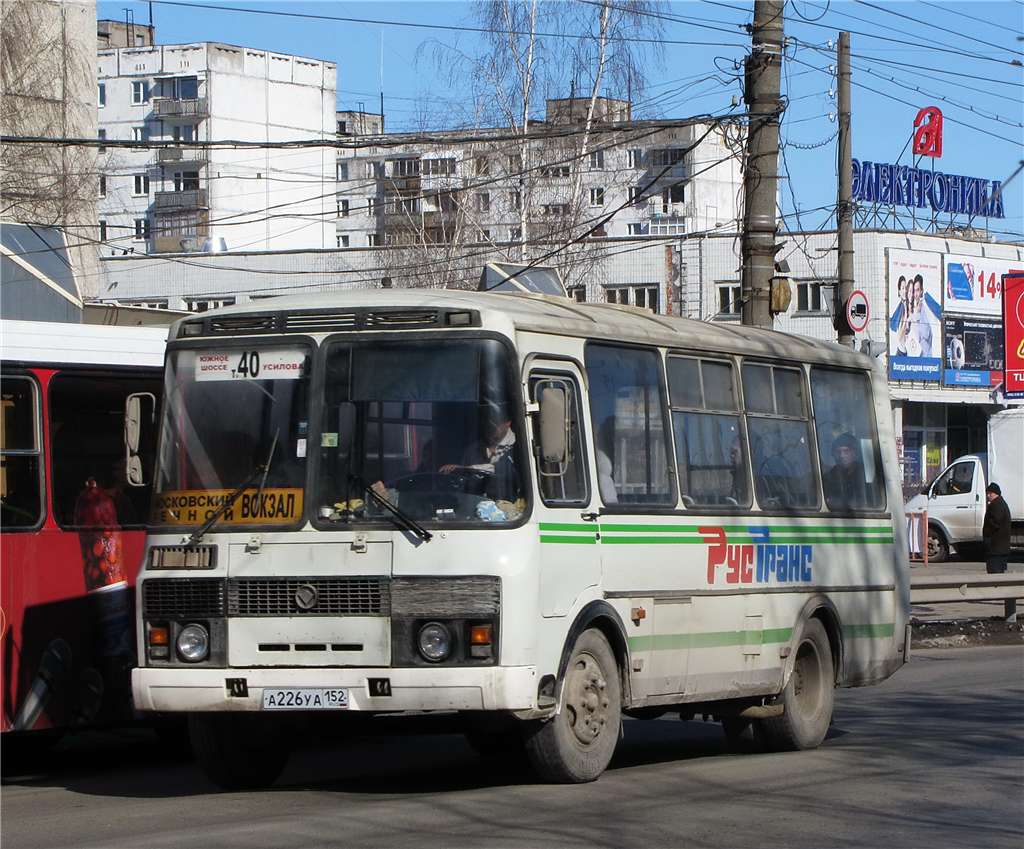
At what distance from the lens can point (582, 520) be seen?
32.0 feet

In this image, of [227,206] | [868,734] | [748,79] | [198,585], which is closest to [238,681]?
[198,585]

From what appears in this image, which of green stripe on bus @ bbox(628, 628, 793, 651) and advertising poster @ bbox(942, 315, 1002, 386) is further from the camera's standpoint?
advertising poster @ bbox(942, 315, 1002, 386)

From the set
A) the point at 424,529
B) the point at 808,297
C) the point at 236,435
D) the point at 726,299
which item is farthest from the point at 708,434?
the point at 808,297

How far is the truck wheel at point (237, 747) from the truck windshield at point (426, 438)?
1510mm

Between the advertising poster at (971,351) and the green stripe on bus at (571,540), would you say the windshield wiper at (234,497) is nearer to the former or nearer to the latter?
the green stripe on bus at (571,540)

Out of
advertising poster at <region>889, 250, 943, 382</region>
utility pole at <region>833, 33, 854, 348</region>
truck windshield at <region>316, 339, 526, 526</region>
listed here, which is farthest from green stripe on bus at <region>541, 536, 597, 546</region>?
advertising poster at <region>889, 250, 943, 382</region>

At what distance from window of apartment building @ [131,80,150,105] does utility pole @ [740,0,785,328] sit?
277 feet

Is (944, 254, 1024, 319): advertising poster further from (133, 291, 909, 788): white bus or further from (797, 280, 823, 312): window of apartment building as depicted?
(133, 291, 909, 788): white bus

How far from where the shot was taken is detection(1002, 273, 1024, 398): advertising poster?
27.9 m

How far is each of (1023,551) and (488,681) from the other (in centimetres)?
3136

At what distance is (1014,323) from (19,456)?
21992 millimetres

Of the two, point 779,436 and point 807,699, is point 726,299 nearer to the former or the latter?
point 779,436

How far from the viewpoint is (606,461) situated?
402 inches

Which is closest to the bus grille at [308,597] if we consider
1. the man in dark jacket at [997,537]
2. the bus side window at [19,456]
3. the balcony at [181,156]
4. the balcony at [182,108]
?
the bus side window at [19,456]
